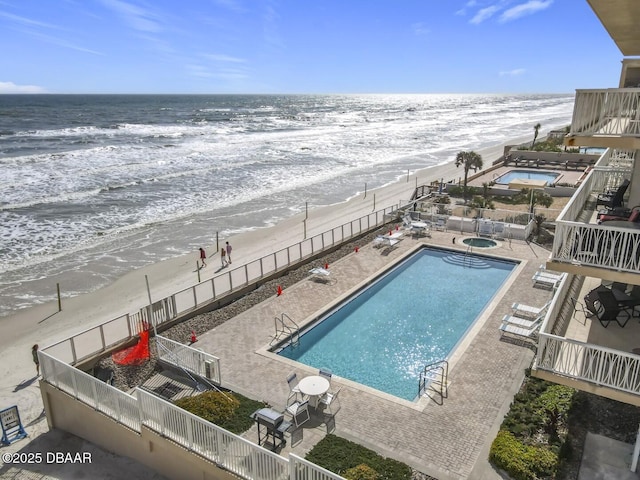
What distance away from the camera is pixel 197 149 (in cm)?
6981

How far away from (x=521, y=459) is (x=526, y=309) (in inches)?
295

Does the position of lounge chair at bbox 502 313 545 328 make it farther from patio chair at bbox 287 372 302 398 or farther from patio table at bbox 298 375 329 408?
patio chair at bbox 287 372 302 398

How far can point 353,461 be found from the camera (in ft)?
32.2

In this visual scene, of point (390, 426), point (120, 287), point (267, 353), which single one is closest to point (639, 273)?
point (390, 426)

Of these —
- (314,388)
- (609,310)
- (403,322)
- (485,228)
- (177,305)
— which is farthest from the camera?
(485,228)

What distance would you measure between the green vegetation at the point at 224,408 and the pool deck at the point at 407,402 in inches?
14.9

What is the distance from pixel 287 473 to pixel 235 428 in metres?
2.79

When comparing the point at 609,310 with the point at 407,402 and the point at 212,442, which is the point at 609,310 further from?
the point at 212,442

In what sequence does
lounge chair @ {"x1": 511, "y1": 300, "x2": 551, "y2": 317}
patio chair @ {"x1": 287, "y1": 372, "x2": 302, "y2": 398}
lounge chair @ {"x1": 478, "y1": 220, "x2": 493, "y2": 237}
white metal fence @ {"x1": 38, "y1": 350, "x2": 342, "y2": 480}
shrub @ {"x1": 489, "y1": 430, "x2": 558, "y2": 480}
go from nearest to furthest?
white metal fence @ {"x1": 38, "y1": 350, "x2": 342, "y2": 480} < shrub @ {"x1": 489, "y1": 430, "x2": 558, "y2": 480} < patio chair @ {"x1": 287, "y1": 372, "x2": 302, "y2": 398} < lounge chair @ {"x1": 511, "y1": 300, "x2": 551, "y2": 317} < lounge chair @ {"x1": 478, "y1": 220, "x2": 493, "y2": 237}

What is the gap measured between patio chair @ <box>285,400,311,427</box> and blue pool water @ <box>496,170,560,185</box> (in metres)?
33.9

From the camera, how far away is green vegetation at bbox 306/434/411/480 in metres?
9.39

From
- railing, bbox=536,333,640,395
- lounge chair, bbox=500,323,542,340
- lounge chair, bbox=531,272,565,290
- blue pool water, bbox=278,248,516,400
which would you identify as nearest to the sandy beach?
blue pool water, bbox=278,248,516,400

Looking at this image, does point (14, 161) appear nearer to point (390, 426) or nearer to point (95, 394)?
point (95, 394)

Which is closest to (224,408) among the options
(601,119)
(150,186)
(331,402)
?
(331,402)
